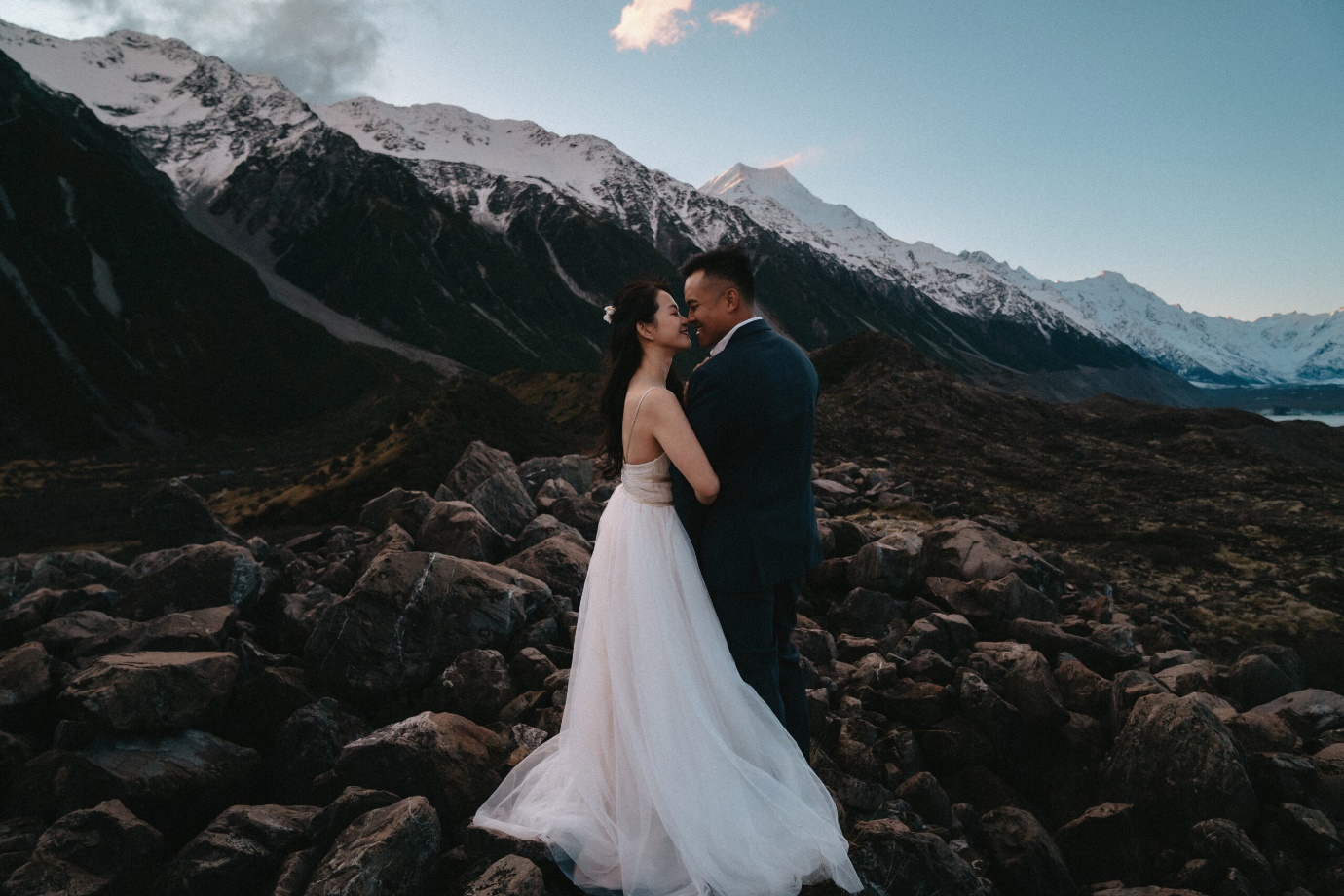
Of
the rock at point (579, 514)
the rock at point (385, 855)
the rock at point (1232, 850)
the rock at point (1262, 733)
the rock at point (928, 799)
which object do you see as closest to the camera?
the rock at point (385, 855)

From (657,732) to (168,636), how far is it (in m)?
5.00

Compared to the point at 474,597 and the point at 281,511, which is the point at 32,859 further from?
the point at 281,511

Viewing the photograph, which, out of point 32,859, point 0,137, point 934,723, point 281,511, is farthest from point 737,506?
point 0,137

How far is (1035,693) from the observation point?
6262 mm

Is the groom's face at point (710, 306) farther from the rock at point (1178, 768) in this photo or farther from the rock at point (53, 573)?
the rock at point (53, 573)

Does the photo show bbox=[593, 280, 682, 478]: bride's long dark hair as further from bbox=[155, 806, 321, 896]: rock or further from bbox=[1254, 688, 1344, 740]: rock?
bbox=[1254, 688, 1344, 740]: rock

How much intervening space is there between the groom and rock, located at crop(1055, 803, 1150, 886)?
7.81 feet

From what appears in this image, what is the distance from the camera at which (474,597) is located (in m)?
6.66

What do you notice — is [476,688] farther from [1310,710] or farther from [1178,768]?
[1310,710]

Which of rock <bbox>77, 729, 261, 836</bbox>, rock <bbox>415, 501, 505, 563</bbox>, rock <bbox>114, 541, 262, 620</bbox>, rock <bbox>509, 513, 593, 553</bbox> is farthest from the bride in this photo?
rock <bbox>114, 541, 262, 620</bbox>

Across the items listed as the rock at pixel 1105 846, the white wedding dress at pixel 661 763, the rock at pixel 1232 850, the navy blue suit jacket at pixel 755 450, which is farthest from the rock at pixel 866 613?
the navy blue suit jacket at pixel 755 450

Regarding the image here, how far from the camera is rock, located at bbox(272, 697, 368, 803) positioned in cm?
504

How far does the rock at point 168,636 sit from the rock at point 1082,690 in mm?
8081

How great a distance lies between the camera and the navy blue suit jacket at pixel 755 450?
4039 mm
